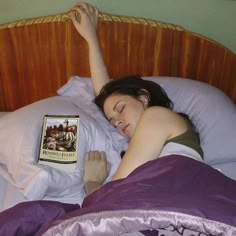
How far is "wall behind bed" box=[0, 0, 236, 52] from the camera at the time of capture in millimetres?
1717

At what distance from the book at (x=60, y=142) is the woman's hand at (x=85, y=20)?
1.13ft

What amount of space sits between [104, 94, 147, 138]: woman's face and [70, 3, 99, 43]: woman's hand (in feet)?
1.00

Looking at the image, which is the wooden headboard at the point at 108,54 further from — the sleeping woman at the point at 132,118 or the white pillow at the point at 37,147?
the white pillow at the point at 37,147

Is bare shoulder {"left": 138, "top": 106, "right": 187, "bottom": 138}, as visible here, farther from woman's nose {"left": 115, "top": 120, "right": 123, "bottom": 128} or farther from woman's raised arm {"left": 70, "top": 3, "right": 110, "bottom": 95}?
woman's raised arm {"left": 70, "top": 3, "right": 110, "bottom": 95}

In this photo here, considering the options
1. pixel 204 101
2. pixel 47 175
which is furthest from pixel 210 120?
pixel 47 175

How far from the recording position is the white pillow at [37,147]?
53.5 inches

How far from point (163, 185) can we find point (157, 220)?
13 cm

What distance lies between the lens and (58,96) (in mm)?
1717

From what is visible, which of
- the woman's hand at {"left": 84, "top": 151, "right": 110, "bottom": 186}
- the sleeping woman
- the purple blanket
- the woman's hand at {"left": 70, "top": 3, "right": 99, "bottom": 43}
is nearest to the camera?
the purple blanket

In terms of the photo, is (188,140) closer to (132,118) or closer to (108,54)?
(132,118)

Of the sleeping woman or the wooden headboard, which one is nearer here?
the sleeping woman

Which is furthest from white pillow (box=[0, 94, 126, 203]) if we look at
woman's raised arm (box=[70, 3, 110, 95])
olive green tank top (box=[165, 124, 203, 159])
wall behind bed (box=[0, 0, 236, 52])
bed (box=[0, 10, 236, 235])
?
wall behind bed (box=[0, 0, 236, 52])

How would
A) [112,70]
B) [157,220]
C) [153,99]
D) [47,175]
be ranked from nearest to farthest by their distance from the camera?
[157,220], [47,175], [153,99], [112,70]

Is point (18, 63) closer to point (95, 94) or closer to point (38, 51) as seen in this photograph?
point (38, 51)
